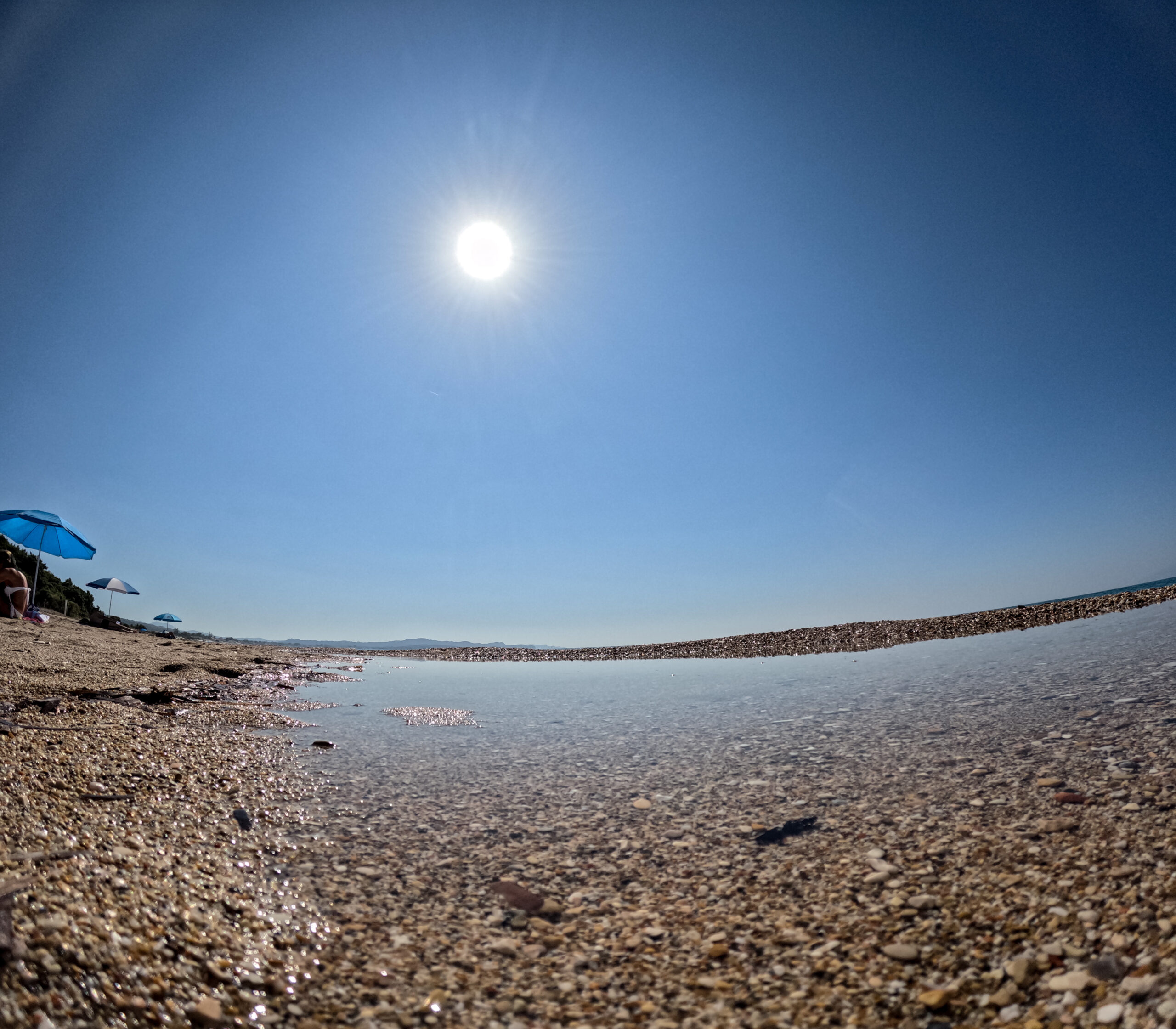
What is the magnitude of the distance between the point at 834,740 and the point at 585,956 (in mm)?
4806

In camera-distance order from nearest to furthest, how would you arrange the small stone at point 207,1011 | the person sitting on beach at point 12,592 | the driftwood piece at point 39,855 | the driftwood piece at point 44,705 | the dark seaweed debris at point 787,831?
1. the small stone at point 207,1011
2. the driftwood piece at point 39,855
3. the dark seaweed debris at point 787,831
4. the driftwood piece at point 44,705
5. the person sitting on beach at point 12,592

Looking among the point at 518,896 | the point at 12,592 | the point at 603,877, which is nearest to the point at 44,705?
the point at 518,896

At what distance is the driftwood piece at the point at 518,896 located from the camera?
10.5 ft

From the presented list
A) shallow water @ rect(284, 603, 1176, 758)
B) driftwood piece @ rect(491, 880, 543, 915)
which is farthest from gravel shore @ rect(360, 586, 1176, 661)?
driftwood piece @ rect(491, 880, 543, 915)

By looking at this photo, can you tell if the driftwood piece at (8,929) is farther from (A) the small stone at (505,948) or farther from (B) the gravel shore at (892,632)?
(B) the gravel shore at (892,632)

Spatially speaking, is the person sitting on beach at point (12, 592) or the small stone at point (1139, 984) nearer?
the small stone at point (1139, 984)

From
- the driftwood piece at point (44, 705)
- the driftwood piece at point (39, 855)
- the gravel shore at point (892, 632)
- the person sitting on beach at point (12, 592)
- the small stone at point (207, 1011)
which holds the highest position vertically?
the person sitting on beach at point (12, 592)

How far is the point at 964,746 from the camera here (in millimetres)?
5617

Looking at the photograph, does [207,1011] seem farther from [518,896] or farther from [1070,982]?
[1070,982]

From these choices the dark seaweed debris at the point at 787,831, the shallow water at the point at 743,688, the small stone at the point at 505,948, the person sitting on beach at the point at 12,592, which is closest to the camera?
the small stone at the point at 505,948

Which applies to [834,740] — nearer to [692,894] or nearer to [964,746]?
[964,746]

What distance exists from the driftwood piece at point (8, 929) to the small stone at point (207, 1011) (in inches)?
26.6

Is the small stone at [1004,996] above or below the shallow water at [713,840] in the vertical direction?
above

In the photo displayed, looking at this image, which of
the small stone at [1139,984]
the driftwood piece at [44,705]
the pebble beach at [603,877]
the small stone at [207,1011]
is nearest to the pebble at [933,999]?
the pebble beach at [603,877]
